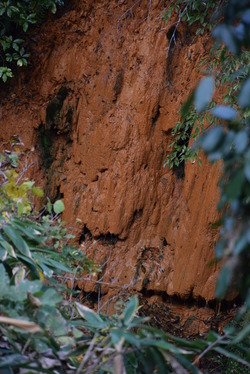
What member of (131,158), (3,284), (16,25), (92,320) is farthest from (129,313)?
(16,25)

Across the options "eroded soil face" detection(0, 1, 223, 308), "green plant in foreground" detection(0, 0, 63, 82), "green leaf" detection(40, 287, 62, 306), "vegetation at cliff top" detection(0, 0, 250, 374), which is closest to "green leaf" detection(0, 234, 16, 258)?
"vegetation at cliff top" detection(0, 0, 250, 374)

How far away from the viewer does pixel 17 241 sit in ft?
Result: 8.46

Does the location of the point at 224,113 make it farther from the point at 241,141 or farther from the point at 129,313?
the point at 129,313

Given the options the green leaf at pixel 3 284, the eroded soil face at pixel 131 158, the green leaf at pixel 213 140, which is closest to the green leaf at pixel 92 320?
the green leaf at pixel 3 284

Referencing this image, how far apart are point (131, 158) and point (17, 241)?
4633 millimetres

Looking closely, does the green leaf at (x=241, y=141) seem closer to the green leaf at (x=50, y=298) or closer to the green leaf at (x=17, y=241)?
the green leaf at (x=50, y=298)

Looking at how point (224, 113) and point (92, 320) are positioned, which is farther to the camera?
point (92, 320)

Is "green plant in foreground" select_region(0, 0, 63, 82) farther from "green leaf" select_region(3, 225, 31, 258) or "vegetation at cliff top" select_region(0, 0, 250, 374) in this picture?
"green leaf" select_region(3, 225, 31, 258)

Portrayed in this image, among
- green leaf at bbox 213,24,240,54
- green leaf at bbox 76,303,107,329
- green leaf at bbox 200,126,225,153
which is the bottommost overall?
green leaf at bbox 76,303,107,329

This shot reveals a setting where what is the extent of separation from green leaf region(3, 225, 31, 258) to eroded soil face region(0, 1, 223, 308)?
3905 mm

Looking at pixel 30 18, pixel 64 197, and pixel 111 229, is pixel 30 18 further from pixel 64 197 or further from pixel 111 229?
pixel 111 229

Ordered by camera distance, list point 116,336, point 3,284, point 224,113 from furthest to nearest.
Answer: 1. point 3,284
2. point 116,336
3. point 224,113

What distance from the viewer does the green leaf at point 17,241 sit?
8.45ft

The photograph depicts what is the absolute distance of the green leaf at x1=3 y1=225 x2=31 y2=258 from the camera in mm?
2576
